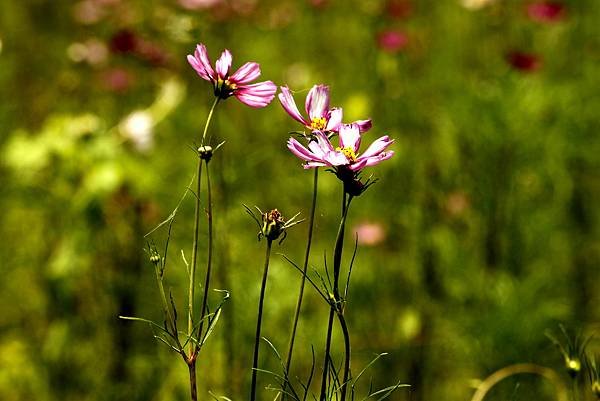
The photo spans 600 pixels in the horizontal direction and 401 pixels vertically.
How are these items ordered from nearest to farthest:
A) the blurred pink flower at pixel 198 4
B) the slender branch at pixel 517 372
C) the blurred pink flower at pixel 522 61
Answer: the slender branch at pixel 517 372, the blurred pink flower at pixel 198 4, the blurred pink flower at pixel 522 61

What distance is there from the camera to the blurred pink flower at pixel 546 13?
6.71ft

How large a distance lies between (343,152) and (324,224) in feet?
4.74

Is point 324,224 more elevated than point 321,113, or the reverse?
point 321,113

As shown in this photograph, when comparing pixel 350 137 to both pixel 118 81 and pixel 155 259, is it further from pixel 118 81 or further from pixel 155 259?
pixel 118 81

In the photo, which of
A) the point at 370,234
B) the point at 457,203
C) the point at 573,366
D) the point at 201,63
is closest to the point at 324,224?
the point at 370,234

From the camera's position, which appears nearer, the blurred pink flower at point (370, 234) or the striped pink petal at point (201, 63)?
the striped pink petal at point (201, 63)

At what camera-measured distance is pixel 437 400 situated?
1480 mm

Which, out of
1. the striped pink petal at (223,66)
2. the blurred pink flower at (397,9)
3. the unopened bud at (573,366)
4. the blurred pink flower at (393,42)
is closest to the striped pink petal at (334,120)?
the striped pink petal at (223,66)

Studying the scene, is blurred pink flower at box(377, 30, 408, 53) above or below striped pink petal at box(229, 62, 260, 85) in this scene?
above

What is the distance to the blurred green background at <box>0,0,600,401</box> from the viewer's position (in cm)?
137

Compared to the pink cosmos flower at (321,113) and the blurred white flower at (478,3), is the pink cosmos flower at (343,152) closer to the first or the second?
the pink cosmos flower at (321,113)

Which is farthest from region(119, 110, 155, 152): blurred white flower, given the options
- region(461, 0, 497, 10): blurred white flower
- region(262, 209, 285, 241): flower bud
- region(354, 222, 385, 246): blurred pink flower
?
region(461, 0, 497, 10): blurred white flower

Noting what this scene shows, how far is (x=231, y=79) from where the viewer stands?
0.63 metres

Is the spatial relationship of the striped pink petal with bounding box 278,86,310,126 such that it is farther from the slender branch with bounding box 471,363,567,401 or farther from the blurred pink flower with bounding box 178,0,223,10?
the blurred pink flower with bounding box 178,0,223,10
